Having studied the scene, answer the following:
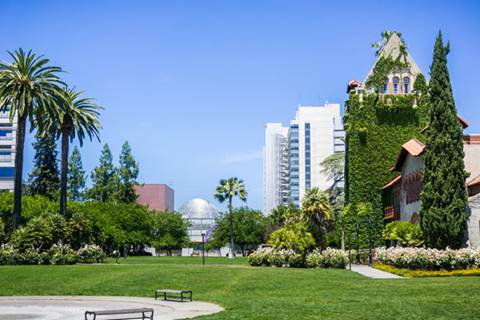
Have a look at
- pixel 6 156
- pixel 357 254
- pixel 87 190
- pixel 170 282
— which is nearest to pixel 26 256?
pixel 170 282

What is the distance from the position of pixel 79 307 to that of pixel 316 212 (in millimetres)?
38971


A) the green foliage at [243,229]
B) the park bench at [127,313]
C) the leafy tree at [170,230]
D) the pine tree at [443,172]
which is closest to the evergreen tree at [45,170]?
the leafy tree at [170,230]

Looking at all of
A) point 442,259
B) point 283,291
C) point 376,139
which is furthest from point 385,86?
point 283,291

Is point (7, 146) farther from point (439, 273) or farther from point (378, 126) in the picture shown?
point (439, 273)

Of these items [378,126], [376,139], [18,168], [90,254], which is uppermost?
[378,126]

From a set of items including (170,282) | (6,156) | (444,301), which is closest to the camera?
(444,301)

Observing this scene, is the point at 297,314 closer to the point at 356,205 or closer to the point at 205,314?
the point at 205,314

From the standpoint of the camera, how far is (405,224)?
47406 millimetres

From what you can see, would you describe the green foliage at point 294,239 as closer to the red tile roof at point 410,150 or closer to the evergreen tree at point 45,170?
the red tile roof at point 410,150

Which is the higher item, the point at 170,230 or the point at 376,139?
the point at 376,139

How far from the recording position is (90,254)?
179ft

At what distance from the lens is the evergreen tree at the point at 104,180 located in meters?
100

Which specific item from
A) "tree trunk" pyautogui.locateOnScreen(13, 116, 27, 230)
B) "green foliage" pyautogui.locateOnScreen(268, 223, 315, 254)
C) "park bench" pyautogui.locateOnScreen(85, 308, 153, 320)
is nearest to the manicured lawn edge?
"green foliage" pyautogui.locateOnScreen(268, 223, 315, 254)

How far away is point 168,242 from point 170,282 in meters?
82.3
